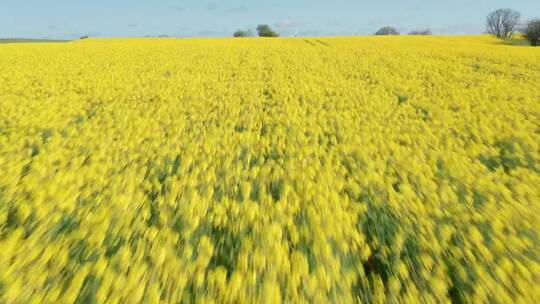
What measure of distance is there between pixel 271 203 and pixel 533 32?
56.4m

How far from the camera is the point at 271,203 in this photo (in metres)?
3.55

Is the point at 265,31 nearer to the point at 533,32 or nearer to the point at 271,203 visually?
the point at 533,32

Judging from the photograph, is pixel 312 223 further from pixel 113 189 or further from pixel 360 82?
pixel 360 82

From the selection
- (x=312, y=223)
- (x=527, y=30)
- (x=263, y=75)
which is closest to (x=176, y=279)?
(x=312, y=223)

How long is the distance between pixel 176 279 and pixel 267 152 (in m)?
2.95

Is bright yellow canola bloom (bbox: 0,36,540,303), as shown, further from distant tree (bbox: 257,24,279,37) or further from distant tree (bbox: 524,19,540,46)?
→ distant tree (bbox: 257,24,279,37)

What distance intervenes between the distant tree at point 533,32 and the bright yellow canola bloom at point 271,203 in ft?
158

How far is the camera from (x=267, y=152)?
5207 mm

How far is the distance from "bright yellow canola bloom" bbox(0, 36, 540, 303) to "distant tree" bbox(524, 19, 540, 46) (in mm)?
48031

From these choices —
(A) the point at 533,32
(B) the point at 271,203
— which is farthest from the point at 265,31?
(B) the point at 271,203

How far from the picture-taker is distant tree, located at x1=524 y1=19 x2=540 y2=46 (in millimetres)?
43875

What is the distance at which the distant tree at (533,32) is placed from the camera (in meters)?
43.9

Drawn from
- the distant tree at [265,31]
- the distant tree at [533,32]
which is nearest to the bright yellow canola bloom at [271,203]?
the distant tree at [533,32]

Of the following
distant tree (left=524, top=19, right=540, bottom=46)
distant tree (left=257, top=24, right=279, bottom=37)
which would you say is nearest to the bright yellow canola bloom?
distant tree (left=524, top=19, right=540, bottom=46)
